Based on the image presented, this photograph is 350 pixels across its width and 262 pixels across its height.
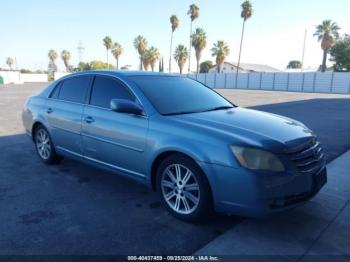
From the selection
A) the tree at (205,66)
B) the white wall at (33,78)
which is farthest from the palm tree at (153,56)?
the white wall at (33,78)

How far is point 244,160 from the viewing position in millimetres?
2992

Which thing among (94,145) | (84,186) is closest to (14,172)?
(84,186)

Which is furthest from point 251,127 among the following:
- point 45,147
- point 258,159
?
point 45,147

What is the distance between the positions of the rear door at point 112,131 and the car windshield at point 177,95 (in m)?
0.24

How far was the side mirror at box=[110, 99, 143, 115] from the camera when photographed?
3.72m

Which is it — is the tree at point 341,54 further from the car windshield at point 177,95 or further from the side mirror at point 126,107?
the side mirror at point 126,107

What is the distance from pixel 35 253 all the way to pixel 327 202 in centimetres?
341

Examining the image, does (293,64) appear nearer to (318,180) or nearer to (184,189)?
(318,180)

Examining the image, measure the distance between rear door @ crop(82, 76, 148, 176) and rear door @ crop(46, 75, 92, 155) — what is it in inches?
7.6

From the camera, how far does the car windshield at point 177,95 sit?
154 inches

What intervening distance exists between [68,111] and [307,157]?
3.35 m

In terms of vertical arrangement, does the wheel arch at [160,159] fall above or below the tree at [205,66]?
below

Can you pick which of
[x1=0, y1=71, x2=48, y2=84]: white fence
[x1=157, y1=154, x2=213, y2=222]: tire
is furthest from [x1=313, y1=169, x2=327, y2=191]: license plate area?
[x1=0, y1=71, x2=48, y2=84]: white fence

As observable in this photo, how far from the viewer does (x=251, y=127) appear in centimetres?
344
